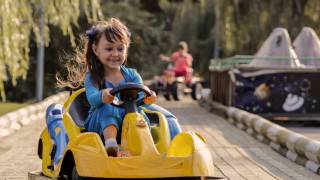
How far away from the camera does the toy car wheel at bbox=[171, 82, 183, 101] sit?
80.3ft

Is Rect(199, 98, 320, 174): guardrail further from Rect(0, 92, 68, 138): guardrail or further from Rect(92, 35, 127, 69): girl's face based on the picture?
Rect(0, 92, 68, 138): guardrail

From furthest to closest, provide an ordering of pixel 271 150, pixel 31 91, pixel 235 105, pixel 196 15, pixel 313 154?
pixel 196 15 → pixel 31 91 → pixel 235 105 → pixel 271 150 → pixel 313 154

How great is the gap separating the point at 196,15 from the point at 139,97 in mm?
34788

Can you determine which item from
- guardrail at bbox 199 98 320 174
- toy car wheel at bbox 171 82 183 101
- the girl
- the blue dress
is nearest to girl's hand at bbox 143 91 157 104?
the girl

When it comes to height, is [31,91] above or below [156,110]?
below

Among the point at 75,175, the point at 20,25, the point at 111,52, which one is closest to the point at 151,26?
the point at 20,25

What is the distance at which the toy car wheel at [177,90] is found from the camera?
Result: 24481 mm

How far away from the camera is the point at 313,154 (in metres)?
9.46

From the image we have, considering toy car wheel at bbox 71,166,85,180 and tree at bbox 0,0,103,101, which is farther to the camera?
tree at bbox 0,0,103,101

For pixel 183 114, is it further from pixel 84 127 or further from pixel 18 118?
pixel 84 127

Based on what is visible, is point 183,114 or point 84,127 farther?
point 183,114

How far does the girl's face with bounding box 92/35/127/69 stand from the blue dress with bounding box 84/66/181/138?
164 mm

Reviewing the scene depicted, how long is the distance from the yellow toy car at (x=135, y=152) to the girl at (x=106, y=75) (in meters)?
0.10

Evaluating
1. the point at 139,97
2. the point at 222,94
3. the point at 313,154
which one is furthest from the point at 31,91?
the point at 139,97
